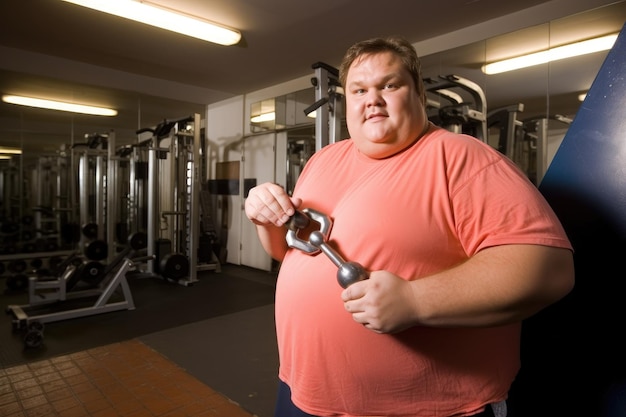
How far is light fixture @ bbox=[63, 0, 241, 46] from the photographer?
307 centimetres

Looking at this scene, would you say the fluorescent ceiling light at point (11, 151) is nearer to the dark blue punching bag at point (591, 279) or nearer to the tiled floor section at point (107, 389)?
the tiled floor section at point (107, 389)

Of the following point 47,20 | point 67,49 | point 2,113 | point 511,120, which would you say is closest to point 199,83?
point 67,49

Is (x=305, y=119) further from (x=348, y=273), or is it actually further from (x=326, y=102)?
(x=348, y=273)

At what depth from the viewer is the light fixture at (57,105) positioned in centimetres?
500

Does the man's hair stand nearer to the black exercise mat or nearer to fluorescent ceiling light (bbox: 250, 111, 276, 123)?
the black exercise mat

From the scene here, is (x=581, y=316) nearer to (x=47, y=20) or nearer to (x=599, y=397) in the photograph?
(x=599, y=397)

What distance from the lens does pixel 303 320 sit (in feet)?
2.63

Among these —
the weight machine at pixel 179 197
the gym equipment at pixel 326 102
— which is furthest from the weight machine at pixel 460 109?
the weight machine at pixel 179 197

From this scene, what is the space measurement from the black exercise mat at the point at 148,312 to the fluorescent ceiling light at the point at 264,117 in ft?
7.34

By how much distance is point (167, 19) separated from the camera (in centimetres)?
337

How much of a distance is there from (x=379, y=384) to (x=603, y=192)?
634 millimetres

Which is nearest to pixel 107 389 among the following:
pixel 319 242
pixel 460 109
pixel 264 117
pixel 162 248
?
pixel 319 242

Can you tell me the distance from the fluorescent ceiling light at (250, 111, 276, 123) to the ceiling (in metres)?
Result: 0.43

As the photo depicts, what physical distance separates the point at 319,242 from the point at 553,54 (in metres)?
3.18
